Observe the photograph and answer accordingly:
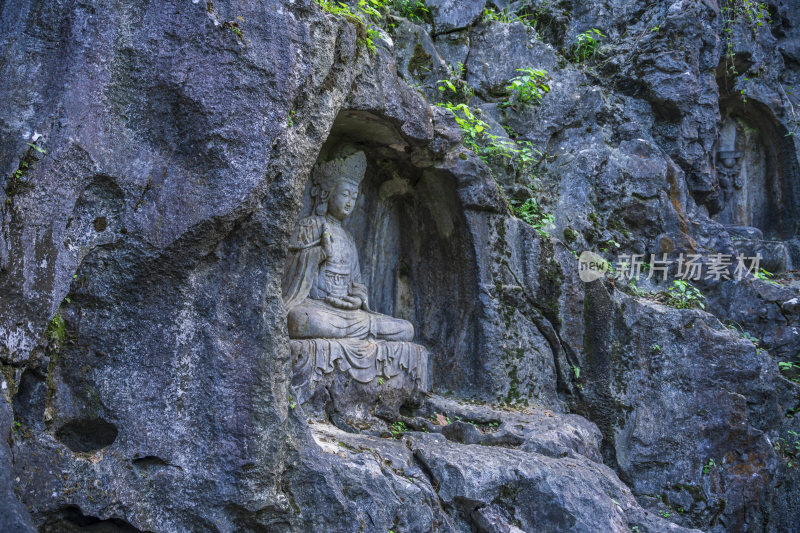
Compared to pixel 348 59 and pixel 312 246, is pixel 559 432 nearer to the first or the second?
pixel 312 246

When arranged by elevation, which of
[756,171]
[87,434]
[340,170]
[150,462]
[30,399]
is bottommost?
[150,462]

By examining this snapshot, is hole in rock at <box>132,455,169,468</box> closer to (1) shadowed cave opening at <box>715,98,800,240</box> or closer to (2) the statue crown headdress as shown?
(2) the statue crown headdress

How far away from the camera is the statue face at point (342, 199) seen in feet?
21.6

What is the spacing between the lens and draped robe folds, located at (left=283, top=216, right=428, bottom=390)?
5.86 m

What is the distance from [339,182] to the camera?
658 centimetres

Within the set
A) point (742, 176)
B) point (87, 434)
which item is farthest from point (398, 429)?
point (742, 176)

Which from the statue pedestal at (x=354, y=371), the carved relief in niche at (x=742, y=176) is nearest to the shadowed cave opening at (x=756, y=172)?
the carved relief in niche at (x=742, y=176)

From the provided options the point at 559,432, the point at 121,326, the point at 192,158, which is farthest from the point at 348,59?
the point at 559,432

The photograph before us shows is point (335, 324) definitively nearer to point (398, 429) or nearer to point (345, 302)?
point (345, 302)

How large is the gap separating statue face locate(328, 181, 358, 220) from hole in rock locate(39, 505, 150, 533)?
11.7 ft

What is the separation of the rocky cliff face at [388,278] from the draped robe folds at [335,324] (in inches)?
14.7

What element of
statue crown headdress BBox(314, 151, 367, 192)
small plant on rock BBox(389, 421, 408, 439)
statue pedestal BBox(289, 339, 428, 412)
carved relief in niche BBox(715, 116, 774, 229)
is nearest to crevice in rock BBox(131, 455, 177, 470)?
statue pedestal BBox(289, 339, 428, 412)

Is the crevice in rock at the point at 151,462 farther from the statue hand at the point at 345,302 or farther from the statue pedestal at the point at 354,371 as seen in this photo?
the statue hand at the point at 345,302

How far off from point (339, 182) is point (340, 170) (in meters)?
0.11
